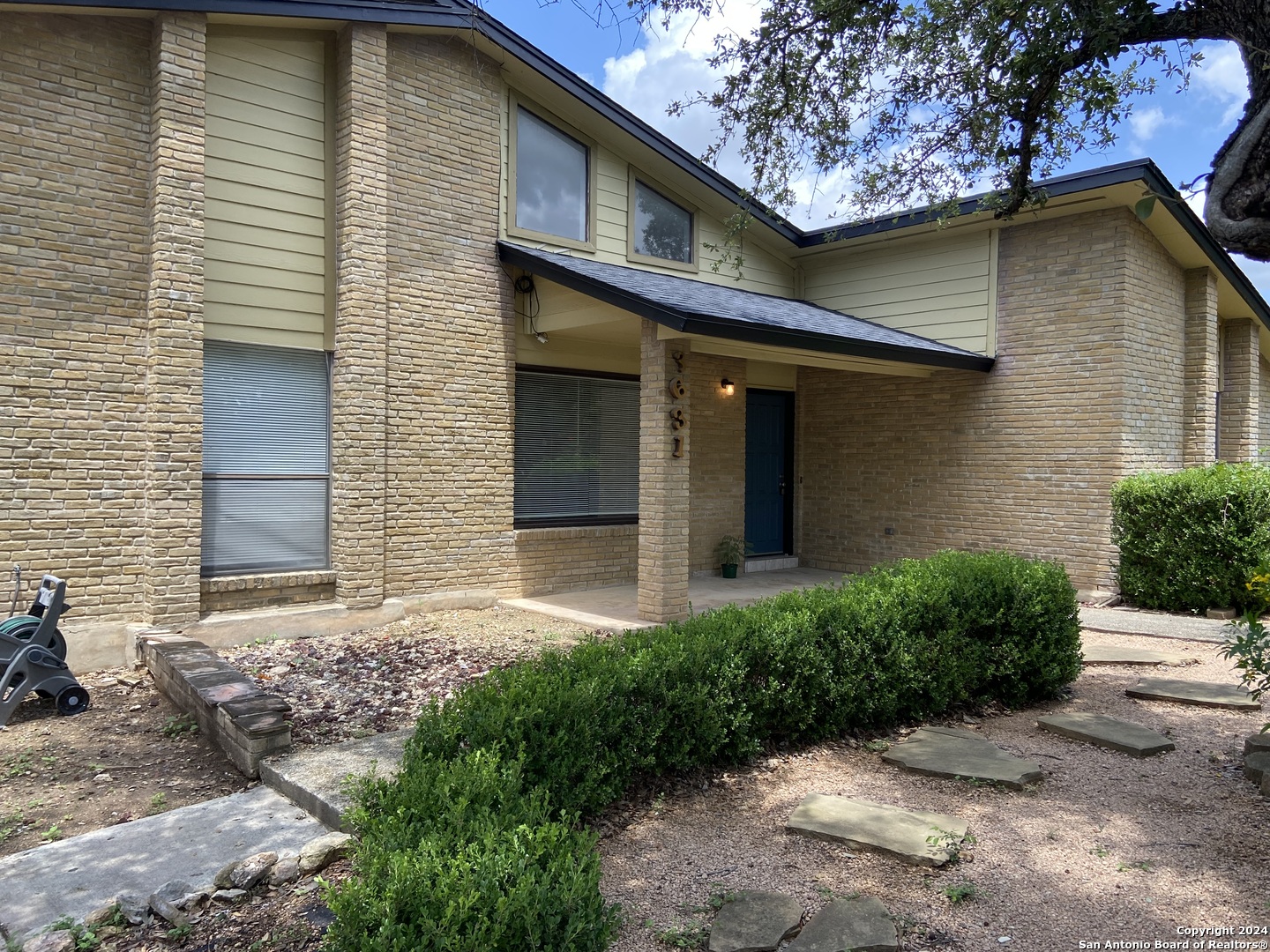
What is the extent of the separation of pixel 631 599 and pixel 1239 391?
10251 mm

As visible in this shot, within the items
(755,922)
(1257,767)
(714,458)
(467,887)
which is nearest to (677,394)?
(714,458)

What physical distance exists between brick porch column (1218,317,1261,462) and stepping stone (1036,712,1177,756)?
30.9ft

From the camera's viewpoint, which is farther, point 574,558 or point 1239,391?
point 1239,391

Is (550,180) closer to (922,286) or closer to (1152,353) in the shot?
(922,286)

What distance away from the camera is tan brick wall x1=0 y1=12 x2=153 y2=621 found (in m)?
6.46

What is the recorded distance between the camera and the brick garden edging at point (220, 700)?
4.69 metres

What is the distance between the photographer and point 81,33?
6.79 m

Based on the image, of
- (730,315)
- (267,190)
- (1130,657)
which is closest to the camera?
(1130,657)

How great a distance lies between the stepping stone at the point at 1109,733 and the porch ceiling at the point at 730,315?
411 cm

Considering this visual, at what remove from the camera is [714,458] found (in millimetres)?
11664

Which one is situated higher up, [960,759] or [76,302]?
[76,302]

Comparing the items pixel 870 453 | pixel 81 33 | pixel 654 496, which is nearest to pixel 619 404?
pixel 654 496

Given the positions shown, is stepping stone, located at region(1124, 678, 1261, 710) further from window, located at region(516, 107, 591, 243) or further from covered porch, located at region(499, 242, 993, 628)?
window, located at region(516, 107, 591, 243)

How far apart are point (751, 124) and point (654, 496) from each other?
133 inches
